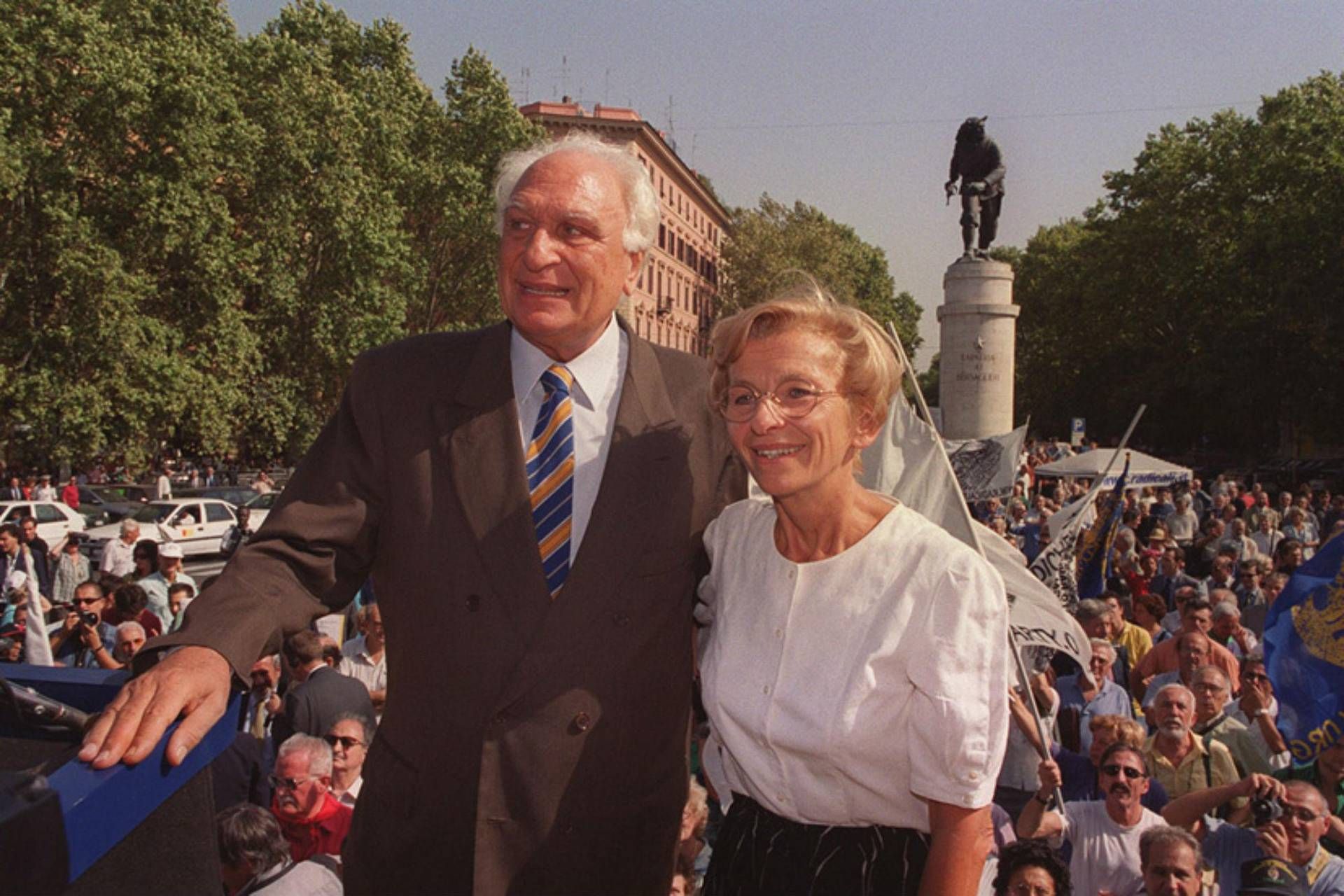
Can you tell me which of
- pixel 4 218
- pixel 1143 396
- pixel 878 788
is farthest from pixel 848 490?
pixel 1143 396

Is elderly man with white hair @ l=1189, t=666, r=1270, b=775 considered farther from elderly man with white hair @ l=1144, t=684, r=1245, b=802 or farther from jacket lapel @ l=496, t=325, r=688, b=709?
jacket lapel @ l=496, t=325, r=688, b=709

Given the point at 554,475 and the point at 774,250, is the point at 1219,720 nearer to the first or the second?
the point at 554,475

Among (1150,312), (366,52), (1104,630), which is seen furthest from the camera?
(1150,312)

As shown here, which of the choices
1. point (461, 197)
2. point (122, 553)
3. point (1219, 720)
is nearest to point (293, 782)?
point (1219, 720)

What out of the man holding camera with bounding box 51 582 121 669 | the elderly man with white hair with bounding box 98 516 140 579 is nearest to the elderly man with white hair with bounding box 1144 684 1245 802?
the man holding camera with bounding box 51 582 121 669

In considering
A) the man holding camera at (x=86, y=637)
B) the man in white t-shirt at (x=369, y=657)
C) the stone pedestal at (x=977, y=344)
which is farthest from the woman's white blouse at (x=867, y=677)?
the stone pedestal at (x=977, y=344)

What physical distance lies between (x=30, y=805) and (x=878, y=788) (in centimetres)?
123

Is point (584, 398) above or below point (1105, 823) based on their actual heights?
above

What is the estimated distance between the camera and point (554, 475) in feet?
7.02

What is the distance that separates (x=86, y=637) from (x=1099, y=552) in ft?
24.6

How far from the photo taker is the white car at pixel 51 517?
19.1 meters

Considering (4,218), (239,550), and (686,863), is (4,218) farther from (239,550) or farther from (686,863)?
(239,550)

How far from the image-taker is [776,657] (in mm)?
1984

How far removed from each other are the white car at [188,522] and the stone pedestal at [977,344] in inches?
501
